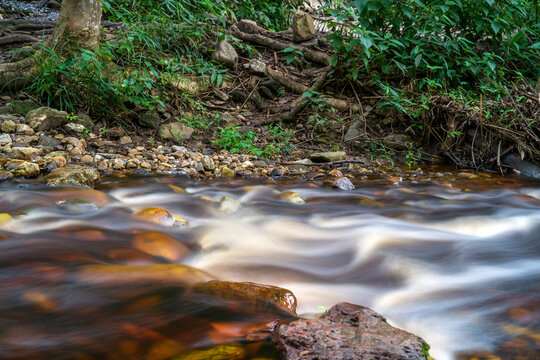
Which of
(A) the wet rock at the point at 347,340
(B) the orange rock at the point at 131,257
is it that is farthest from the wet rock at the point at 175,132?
(A) the wet rock at the point at 347,340

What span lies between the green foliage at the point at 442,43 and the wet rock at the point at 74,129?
3210 mm

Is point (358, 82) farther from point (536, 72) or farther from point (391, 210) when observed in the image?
point (391, 210)

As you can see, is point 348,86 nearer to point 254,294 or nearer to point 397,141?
point 397,141

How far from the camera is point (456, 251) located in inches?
80.9

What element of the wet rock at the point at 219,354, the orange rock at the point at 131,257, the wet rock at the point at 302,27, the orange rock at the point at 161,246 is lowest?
the orange rock at the point at 161,246

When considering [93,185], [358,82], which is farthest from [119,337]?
[358,82]

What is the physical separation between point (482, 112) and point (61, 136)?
15.7 feet

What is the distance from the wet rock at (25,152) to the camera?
3.12 metres

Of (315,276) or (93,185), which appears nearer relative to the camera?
(315,276)

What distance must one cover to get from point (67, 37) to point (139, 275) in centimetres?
374

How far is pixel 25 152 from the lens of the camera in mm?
3146

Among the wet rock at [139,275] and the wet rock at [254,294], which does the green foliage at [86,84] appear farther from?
the wet rock at [254,294]

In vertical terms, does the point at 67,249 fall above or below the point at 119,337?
below

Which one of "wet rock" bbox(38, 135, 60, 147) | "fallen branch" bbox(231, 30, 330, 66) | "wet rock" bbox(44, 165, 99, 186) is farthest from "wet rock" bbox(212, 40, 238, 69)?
"wet rock" bbox(44, 165, 99, 186)
